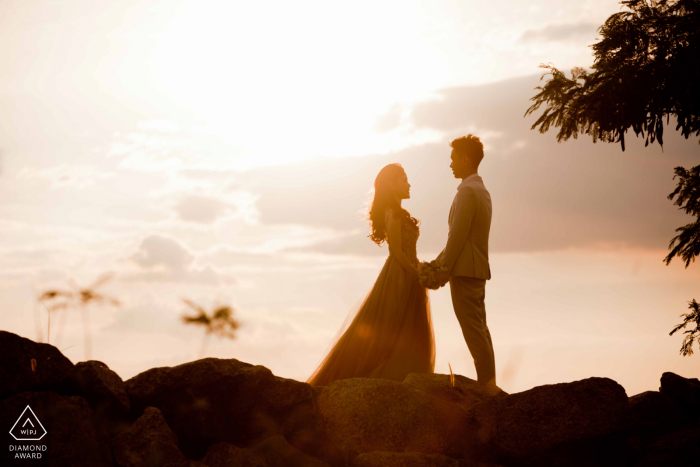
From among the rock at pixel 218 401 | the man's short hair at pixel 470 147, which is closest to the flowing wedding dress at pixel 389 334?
the man's short hair at pixel 470 147

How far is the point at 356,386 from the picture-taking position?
6.51 meters

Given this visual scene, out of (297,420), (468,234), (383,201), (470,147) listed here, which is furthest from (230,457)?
(470,147)

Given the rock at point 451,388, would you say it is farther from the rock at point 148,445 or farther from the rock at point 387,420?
the rock at point 148,445

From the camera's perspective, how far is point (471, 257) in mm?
7969

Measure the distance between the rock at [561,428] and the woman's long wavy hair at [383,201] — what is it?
144 inches

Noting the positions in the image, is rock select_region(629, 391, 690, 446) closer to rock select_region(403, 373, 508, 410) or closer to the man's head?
rock select_region(403, 373, 508, 410)

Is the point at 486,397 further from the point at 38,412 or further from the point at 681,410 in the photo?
the point at 38,412

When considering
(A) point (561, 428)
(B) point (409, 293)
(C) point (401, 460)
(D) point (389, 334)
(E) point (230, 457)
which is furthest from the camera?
(B) point (409, 293)

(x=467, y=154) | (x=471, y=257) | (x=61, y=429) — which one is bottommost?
(x=61, y=429)

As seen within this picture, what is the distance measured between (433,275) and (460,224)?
0.80 m

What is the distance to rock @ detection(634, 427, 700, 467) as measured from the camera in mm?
6270

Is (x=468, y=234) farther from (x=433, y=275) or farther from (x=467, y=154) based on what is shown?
(x=467, y=154)

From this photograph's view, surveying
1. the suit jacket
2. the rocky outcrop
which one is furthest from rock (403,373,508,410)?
the suit jacket

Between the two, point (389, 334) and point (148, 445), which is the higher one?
point (389, 334)
